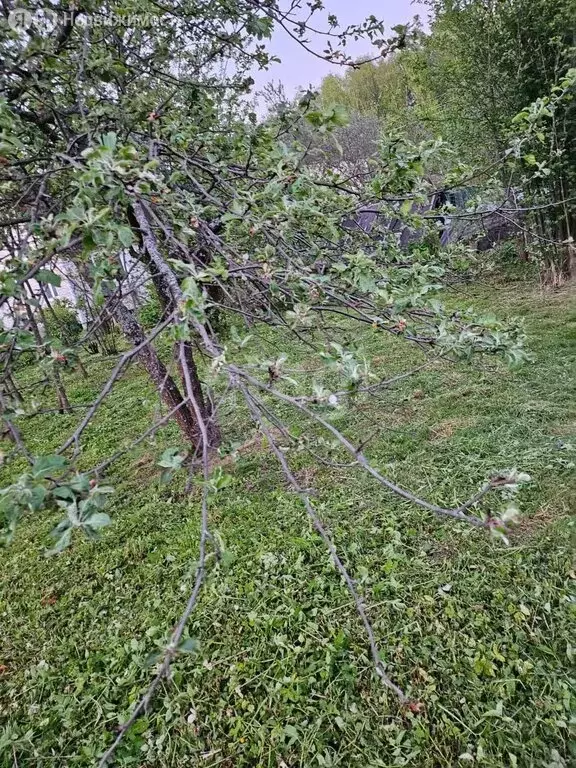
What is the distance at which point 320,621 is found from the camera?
1.84 meters

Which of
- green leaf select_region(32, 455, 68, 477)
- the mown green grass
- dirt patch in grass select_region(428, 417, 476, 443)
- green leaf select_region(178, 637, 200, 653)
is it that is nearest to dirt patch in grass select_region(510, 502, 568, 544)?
the mown green grass

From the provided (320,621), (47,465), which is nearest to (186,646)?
(47,465)

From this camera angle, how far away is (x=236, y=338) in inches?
35.2

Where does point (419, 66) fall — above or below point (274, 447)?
above

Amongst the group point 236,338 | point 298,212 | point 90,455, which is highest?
point 298,212

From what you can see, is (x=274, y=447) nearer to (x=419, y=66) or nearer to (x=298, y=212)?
(x=298, y=212)

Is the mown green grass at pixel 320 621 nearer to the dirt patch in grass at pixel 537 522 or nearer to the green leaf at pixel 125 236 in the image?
the dirt patch in grass at pixel 537 522

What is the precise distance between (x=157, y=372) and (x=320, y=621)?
1.84 metres

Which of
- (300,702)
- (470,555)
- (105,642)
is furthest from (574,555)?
(105,642)

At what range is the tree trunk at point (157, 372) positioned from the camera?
2.61m

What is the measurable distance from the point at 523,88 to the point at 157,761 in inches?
273

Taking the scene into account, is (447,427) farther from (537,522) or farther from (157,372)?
(157,372)

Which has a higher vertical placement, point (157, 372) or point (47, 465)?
point (47, 465)

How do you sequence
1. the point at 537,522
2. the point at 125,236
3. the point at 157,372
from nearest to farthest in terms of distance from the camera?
the point at 125,236 < the point at 537,522 < the point at 157,372
